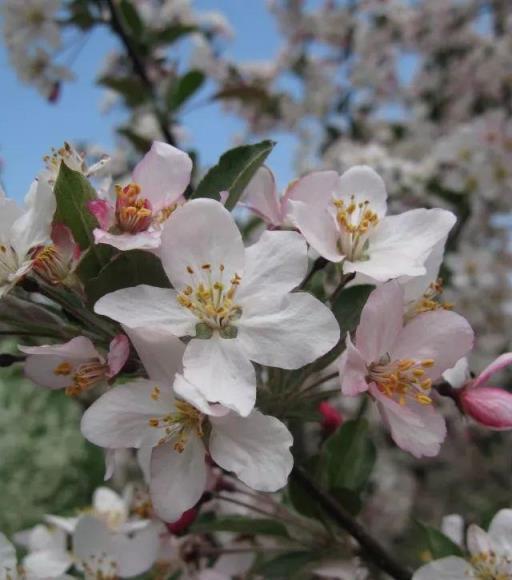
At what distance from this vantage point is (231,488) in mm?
1107

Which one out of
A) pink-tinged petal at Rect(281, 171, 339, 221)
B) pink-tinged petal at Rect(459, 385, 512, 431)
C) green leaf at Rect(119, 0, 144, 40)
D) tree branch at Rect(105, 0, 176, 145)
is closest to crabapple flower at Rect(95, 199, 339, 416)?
pink-tinged petal at Rect(281, 171, 339, 221)

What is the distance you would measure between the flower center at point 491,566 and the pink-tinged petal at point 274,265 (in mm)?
473

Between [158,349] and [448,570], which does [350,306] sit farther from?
[448,570]

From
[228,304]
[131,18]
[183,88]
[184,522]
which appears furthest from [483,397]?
[131,18]

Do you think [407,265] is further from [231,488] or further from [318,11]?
[318,11]

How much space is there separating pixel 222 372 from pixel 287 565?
0.47 meters

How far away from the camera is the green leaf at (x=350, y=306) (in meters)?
0.83

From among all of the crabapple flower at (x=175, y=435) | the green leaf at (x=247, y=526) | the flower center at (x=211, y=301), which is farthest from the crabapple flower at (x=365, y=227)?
the green leaf at (x=247, y=526)

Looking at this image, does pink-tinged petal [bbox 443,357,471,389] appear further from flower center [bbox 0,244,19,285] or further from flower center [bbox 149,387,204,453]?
flower center [bbox 0,244,19,285]

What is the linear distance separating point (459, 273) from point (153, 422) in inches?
95.0

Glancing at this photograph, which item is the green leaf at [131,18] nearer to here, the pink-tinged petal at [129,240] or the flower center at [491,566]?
the pink-tinged petal at [129,240]

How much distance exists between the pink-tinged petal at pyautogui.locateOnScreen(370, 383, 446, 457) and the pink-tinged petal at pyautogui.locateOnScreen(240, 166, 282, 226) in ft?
0.87

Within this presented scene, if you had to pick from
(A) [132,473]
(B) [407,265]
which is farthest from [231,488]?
(A) [132,473]

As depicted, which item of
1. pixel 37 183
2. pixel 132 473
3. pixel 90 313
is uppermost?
pixel 37 183
